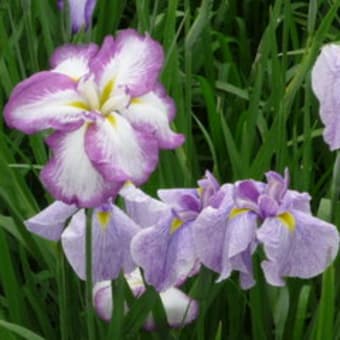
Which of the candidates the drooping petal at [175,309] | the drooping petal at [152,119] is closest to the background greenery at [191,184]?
the drooping petal at [175,309]

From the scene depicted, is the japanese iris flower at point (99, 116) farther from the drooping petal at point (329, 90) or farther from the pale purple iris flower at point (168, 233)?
the drooping petal at point (329, 90)

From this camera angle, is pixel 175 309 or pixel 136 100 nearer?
pixel 136 100

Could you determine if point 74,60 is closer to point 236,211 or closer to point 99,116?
point 99,116

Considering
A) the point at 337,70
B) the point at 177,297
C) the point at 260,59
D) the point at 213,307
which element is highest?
the point at 337,70

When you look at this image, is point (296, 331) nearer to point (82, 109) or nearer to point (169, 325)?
point (169, 325)

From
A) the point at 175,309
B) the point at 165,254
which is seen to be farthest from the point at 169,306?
the point at 165,254

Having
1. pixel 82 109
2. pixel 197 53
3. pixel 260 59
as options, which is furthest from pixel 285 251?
pixel 197 53

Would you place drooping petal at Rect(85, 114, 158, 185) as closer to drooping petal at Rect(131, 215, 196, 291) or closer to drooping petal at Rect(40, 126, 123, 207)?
drooping petal at Rect(40, 126, 123, 207)
